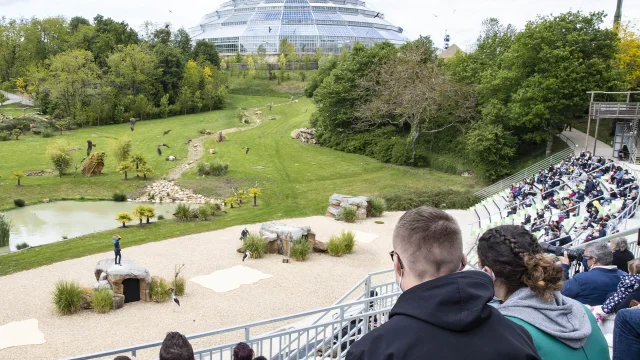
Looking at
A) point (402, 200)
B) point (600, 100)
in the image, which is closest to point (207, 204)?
point (402, 200)

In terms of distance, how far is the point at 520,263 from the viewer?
2.85m

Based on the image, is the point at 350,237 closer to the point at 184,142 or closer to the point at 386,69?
the point at 386,69

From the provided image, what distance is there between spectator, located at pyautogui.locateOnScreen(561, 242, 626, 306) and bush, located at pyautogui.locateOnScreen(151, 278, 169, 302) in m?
10.0

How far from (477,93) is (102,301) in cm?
2907

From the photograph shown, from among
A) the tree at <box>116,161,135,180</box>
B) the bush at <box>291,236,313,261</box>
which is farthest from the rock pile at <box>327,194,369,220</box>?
the tree at <box>116,161,135,180</box>

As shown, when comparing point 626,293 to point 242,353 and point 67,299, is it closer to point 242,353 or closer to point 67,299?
point 242,353

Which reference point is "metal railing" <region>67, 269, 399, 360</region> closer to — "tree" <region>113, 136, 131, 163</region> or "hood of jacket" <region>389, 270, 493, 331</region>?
"hood of jacket" <region>389, 270, 493, 331</region>

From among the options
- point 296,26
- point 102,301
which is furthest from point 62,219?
point 296,26

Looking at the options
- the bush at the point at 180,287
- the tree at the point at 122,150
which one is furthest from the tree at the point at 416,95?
the bush at the point at 180,287

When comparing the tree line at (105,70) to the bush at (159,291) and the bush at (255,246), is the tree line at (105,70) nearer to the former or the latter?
the bush at (255,246)

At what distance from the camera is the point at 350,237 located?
17.2 metres

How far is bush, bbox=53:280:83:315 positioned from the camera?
11.8m

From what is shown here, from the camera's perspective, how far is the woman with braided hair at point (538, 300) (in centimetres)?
268

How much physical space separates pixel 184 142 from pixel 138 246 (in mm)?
23327
